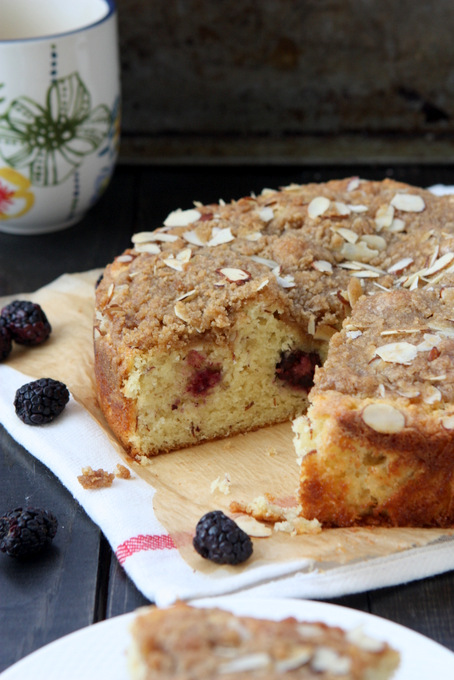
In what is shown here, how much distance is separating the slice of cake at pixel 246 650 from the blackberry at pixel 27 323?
1.93m

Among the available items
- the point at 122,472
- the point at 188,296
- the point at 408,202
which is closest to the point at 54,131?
the point at 188,296

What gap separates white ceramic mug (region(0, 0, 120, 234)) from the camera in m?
4.14

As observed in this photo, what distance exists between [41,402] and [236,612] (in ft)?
4.28

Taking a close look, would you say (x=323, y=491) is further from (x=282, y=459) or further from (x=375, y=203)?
(x=375, y=203)

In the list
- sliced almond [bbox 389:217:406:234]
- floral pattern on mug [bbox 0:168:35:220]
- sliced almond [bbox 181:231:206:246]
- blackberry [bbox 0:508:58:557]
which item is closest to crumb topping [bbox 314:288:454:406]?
sliced almond [bbox 389:217:406:234]

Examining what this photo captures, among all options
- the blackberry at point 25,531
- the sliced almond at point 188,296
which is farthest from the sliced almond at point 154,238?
the blackberry at point 25,531

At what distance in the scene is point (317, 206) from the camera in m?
3.88

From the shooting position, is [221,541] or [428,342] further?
[428,342]

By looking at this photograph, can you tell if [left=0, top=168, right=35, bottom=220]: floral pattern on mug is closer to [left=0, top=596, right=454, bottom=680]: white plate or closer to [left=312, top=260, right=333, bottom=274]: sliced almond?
[left=312, top=260, right=333, bottom=274]: sliced almond

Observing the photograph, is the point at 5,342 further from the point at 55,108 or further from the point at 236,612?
the point at 236,612

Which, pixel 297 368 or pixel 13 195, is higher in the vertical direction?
pixel 13 195

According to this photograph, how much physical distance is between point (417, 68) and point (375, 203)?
1.78 metres

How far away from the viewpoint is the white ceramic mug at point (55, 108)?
13.6 ft

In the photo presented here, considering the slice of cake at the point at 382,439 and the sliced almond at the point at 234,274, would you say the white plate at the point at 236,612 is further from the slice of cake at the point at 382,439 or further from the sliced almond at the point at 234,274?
the sliced almond at the point at 234,274
